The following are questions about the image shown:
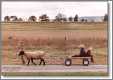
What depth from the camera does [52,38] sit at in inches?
68.7

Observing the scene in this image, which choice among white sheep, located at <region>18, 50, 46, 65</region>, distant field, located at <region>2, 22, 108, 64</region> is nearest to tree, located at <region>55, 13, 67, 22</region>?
distant field, located at <region>2, 22, 108, 64</region>

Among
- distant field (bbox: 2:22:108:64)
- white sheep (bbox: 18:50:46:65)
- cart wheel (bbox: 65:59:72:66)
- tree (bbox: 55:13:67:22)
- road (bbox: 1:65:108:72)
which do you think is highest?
tree (bbox: 55:13:67:22)

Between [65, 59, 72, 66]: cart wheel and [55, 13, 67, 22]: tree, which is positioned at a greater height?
[55, 13, 67, 22]: tree

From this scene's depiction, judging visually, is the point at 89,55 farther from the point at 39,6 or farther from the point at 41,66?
the point at 39,6

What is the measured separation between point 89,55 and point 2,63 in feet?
1.70

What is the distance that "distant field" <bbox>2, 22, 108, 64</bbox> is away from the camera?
174cm

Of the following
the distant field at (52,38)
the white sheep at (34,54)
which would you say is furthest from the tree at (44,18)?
the white sheep at (34,54)

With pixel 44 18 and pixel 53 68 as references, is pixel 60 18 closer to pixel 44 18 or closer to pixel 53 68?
pixel 44 18

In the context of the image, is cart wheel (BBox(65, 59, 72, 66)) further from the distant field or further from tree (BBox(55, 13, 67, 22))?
tree (BBox(55, 13, 67, 22))

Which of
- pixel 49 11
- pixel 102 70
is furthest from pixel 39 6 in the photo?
pixel 102 70

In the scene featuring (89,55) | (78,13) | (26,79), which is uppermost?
(78,13)

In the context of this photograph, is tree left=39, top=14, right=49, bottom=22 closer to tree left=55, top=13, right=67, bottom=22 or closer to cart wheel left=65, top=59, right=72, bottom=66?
tree left=55, top=13, right=67, bottom=22

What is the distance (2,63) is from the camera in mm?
1750

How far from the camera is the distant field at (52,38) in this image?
174cm
